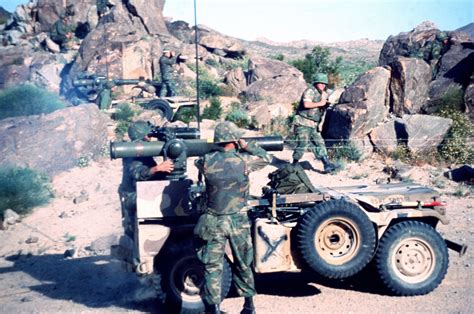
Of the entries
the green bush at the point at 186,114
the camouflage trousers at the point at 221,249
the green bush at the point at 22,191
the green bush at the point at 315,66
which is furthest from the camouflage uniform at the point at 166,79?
the camouflage trousers at the point at 221,249

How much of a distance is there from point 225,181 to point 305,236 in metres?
0.98

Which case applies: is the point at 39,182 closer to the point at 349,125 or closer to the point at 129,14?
the point at 349,125

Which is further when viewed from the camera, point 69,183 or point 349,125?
point 349,125

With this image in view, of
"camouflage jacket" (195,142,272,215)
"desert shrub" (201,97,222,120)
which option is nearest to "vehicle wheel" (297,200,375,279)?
"camouflage jacket" (195,142,272,215)

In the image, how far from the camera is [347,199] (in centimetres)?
627

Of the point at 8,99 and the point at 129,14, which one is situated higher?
the point at 129,14

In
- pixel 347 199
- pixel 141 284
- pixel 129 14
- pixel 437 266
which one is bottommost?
pixel 141 284

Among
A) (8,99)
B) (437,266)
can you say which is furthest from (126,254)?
(8,99)

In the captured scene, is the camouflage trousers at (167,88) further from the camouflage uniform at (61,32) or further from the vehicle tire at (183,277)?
the vehicle tire at (183,277)

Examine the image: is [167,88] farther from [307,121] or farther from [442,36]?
[307,121]

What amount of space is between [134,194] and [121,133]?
9336mm

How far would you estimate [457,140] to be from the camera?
13.0m

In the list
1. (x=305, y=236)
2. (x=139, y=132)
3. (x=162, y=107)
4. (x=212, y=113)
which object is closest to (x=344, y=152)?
(x=212, y=113)

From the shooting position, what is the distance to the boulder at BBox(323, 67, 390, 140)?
540 inches
